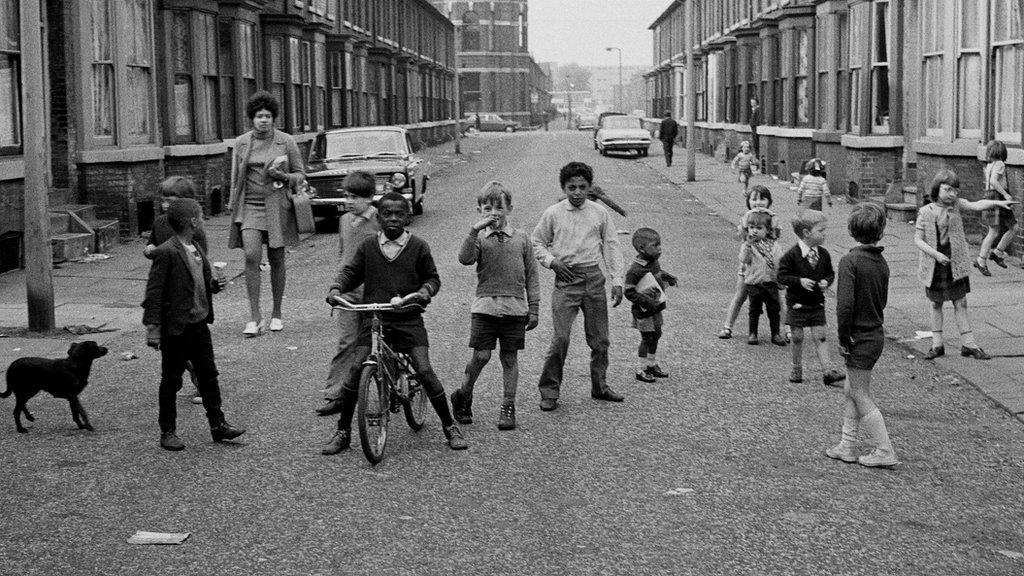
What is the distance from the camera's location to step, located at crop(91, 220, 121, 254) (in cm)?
1762

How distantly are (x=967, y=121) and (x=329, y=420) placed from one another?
13812 millimetres

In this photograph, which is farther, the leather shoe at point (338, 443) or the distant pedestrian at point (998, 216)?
the distant pedestrian at point (998, 216)

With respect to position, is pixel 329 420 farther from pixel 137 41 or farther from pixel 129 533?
pixel 137 41

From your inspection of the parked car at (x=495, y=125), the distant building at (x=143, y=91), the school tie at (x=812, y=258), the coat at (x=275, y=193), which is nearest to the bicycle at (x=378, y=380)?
the school tie at (x=812, y=258)

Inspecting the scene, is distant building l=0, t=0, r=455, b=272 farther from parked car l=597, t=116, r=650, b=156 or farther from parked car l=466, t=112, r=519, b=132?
parked car l=466, t=112, r=519, b=132

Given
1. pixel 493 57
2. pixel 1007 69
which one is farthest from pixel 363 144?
pixel 493 57

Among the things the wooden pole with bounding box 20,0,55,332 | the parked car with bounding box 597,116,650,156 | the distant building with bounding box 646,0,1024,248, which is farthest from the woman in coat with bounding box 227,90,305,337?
the parked car with bounding box 597,116,650,156

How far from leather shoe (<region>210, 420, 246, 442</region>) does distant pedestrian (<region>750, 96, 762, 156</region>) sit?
30.5m

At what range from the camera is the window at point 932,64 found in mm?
20031

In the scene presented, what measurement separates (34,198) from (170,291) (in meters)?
4.76

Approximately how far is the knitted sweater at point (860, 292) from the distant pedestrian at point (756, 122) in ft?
98.1

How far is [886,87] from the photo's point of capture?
79.9 feet

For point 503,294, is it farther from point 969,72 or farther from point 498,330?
point 969,72

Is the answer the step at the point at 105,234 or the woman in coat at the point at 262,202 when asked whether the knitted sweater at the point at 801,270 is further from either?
the step at the point at 105,234
